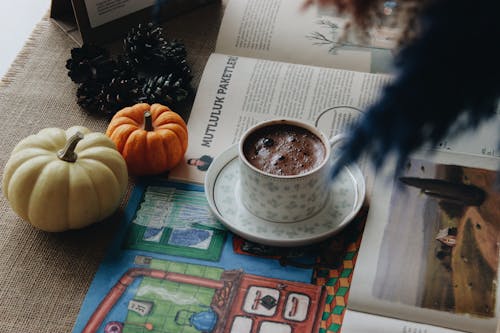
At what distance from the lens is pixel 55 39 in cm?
96

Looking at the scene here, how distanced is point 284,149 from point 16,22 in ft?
2.24

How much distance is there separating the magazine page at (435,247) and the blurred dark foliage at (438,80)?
32 centimetres

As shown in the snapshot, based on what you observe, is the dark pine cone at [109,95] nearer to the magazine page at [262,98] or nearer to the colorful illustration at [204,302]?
the magazine page at [262,98]

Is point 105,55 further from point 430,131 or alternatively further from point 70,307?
point 430,131

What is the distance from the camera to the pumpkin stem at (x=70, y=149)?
66 cm

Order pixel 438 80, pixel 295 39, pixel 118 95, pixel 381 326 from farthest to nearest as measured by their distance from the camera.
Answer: pixel 295 39 → pixel 118 95 → pixel 381 326 → pixel 438 80

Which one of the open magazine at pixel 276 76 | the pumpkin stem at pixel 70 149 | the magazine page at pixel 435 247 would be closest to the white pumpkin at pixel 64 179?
the pumpkin stem at pixel 70 149

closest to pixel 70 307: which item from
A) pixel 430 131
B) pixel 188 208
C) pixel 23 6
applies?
pixel 188 208

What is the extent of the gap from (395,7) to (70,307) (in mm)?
476

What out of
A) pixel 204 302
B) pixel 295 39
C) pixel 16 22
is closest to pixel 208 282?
pixel 204 302

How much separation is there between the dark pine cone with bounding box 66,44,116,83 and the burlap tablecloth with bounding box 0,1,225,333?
1.3 inches

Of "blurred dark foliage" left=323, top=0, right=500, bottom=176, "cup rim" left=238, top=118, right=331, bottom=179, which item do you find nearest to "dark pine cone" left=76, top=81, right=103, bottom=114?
"cup rim" left=238, top=118, right=331, bottom=179

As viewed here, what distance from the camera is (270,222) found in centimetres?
69

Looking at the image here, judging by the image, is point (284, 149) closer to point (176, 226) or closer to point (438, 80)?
point (176, 226)
